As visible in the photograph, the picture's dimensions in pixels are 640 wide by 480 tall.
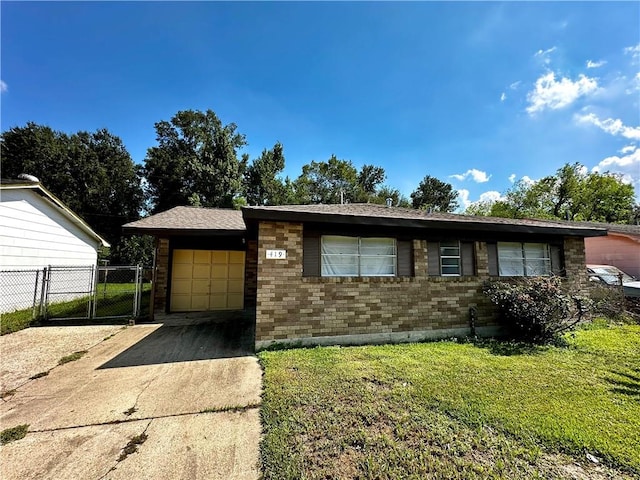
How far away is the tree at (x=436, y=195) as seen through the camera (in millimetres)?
33969

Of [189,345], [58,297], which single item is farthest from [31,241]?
[189,345]

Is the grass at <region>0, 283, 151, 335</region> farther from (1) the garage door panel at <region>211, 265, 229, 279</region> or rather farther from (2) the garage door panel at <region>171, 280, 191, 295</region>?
(1) the garage door panel at <region>211, 265, 229, 279</region>

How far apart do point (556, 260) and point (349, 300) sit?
6.50 meters

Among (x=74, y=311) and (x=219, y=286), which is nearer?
(x=74, y=311)

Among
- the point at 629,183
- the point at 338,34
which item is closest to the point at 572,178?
the point at 629,183

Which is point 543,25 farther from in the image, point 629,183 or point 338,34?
point 629,183

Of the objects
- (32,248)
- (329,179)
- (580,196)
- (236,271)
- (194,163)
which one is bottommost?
(236,271)

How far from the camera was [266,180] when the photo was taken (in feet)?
80.0

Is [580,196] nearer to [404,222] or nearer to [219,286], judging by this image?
[404,222]

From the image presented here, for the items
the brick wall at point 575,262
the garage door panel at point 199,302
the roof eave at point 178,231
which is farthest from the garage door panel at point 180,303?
the brick wall at point 575,262

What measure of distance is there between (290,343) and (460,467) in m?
3.68

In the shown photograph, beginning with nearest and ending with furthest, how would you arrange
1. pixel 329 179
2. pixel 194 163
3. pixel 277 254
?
pixel 277 254 < pixel 194 163 < pixel 329 179

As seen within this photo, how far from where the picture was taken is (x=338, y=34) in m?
9.01

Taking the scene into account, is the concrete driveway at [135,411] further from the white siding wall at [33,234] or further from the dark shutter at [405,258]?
the white siding wall at [33,234]
